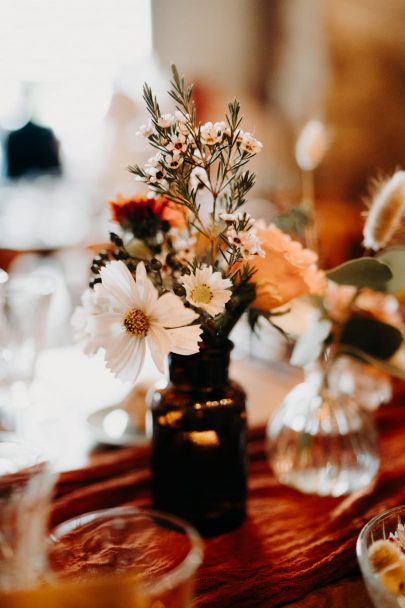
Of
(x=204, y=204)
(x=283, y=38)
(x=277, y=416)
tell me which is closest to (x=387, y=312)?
(x=277, y=416)

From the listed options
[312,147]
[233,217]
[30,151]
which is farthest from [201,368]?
[30,151]

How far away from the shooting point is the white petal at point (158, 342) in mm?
495

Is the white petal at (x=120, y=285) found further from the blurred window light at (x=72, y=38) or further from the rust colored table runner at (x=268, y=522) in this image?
the blurred window light at (x=72, y=38)

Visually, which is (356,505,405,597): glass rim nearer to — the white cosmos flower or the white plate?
the white cosmos flower

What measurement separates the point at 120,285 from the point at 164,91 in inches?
112

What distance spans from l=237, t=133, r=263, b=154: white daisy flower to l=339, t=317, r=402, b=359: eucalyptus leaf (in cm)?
30

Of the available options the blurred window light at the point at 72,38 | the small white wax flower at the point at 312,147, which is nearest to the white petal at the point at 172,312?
the small white wax flower at the point at 312,147

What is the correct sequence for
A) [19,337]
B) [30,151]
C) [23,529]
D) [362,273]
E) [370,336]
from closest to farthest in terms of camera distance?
[23,529], [362,273], [370,336], [19,337], [30,151]

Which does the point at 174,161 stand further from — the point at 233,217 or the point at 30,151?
the point at 30,151

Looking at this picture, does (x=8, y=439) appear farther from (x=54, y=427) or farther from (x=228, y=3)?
(x=228, y=3)

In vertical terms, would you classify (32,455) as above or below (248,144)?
below

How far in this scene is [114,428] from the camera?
34.8 inches

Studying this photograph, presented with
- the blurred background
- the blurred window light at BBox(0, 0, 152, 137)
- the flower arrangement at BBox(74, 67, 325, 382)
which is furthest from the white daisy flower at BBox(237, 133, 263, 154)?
the blurred window light at BBox(0, 0, 152, 137)

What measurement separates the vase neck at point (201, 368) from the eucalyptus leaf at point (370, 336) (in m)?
0.20
